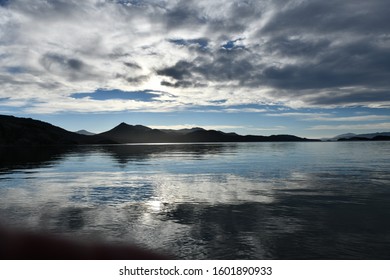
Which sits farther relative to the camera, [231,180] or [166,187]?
[231,180]

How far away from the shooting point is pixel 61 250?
11.5 m

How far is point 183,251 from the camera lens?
1124cm

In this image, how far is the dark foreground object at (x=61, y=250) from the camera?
11.0 m

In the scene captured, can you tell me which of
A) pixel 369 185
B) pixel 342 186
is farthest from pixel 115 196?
pixel 369 185

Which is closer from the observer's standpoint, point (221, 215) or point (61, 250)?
point (61, 250)

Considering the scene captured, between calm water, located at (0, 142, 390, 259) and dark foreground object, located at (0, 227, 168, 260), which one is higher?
calm water, located at (0, 142, 390, 259)

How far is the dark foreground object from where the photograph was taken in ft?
36.1

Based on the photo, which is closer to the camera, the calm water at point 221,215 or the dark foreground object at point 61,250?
the dark foreground object at point 61,250

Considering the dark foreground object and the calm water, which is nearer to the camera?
the dark foreground object

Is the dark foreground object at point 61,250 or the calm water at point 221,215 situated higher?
the calm water at point 221,215
